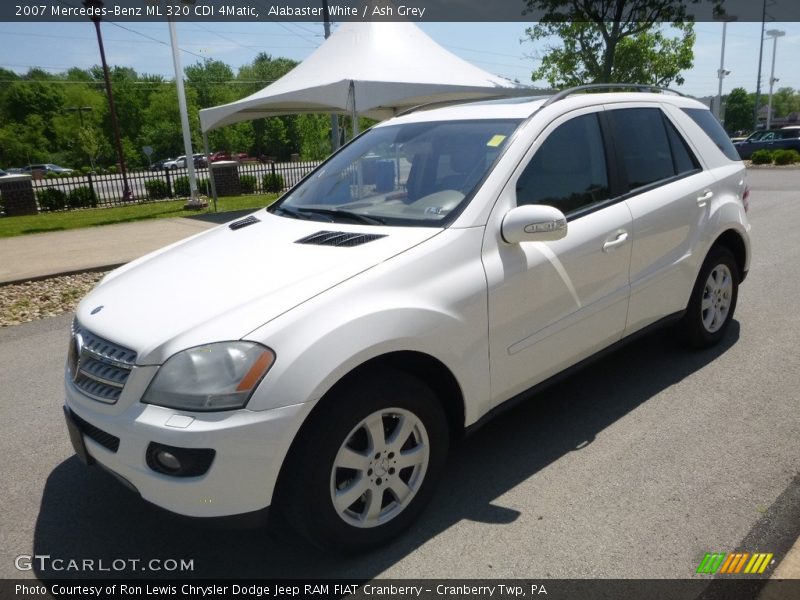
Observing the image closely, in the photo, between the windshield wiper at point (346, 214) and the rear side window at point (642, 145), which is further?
the rear side window at point (642, 145)

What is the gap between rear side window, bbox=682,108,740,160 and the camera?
4.25m

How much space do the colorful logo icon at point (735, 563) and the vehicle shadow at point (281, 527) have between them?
762 millimetres

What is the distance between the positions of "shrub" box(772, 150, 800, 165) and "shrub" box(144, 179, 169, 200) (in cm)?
2294

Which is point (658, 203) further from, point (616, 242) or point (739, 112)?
point (739, 112)

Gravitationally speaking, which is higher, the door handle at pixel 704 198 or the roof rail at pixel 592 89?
the roof rail at pixel 592 89

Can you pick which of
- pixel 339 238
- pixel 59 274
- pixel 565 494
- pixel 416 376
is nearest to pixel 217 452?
pixel 416 376

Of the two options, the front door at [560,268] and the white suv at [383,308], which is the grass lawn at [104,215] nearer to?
the white suv at [383,308]

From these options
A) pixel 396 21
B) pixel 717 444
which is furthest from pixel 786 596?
pixel 396 21

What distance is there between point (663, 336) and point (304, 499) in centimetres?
355

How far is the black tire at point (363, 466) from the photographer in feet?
7.09

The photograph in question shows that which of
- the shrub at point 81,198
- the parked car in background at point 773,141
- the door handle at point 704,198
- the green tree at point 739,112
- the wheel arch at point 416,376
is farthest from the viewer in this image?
the green tree at point 739,112

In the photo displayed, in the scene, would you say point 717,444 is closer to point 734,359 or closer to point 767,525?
point 767,525

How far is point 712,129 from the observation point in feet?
14.4

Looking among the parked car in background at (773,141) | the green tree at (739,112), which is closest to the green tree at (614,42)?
the parked car in background at (773,141)
